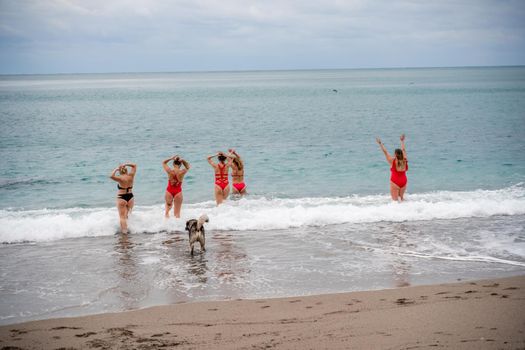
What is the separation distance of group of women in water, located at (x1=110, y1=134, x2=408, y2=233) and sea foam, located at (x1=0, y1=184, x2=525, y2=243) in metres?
0.34

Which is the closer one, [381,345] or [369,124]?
[381,345]

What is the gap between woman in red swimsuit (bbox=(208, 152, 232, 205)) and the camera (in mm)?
12938

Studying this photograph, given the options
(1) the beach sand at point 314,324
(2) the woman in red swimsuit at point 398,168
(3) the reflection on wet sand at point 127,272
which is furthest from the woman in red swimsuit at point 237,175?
(1) the beach sand at point 314,324

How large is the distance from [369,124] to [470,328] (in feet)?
100

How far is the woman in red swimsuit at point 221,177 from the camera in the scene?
42.4 ft

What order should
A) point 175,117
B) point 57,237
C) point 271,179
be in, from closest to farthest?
point 57,237
point 271,179
point 175,117

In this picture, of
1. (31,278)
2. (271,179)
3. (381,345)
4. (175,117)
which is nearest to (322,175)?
(271,179)

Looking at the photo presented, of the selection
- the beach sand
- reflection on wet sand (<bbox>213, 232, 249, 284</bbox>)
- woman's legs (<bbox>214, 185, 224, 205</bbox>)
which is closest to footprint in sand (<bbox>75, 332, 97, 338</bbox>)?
the beach sand

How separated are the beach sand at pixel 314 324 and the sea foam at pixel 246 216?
4.77m

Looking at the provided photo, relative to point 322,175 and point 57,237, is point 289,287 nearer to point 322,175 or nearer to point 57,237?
point 57,237

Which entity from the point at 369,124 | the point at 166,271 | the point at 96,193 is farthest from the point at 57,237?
the point at 369,124

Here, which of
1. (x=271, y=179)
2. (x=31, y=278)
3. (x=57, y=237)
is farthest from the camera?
(x=271, y=179)

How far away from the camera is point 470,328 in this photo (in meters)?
5.34

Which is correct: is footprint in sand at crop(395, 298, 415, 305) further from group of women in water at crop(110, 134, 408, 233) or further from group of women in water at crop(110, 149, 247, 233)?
group of women in water at crop(110, 149, 247, 233)
